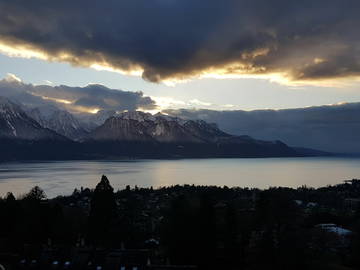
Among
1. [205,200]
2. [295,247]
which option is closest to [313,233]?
[295,247]

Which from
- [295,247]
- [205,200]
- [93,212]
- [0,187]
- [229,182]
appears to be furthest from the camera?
[229,182]

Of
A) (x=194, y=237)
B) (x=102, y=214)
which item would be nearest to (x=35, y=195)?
(x=102, y=214)

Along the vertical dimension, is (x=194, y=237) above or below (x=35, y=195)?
below

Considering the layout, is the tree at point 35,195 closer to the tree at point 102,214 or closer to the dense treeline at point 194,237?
the dense treeline at point 194,237

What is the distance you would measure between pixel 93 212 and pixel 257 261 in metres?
15.1

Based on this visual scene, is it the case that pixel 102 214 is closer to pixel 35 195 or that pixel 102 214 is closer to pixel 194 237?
pixel 35 195

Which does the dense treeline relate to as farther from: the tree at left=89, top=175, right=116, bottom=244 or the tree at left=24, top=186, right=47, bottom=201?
the tree at left=24, top=186, right=47, bottom=201

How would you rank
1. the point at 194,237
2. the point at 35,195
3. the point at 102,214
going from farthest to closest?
the point at 35,195
the point at 102,214
the point at 194,237

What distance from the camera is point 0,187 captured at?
5384 inches

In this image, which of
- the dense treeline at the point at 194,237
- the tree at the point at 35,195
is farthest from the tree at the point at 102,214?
the tree at the point at 35,195

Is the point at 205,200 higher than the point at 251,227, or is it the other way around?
the point at 205,200

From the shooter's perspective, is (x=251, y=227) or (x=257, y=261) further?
(x=251, y=227)

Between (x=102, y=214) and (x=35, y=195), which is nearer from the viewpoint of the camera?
(x=102, y=214)

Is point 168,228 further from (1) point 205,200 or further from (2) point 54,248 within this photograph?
(2) point 54,248
